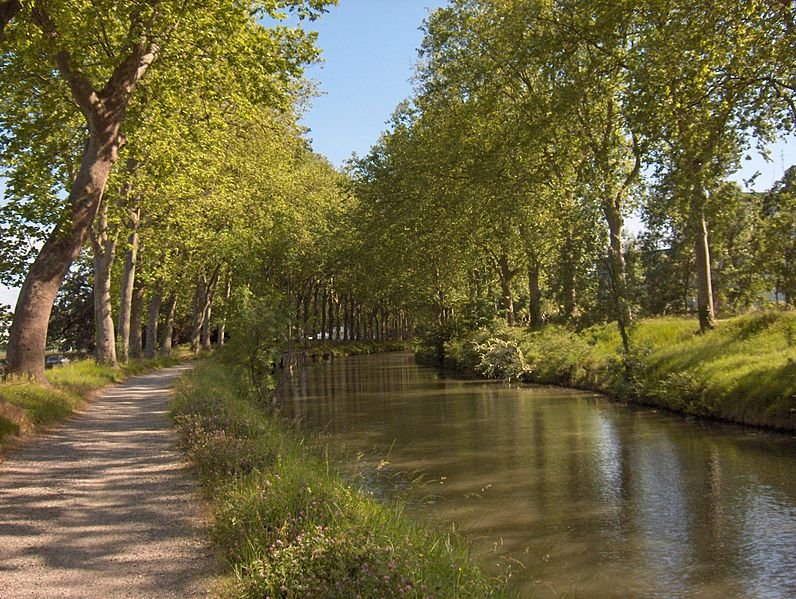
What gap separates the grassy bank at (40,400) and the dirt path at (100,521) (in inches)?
18.5

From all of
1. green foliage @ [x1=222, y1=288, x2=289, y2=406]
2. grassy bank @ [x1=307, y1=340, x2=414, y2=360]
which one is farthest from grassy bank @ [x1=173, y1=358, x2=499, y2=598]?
grassy bank @ [x1=307, y1=340, x2=414, y2=360]

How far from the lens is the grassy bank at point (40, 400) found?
42.4ft

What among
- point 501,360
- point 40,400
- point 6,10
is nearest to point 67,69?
point 6,10

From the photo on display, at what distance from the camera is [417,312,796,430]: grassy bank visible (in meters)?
17.2

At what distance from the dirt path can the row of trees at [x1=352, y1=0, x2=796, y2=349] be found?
44.7ft

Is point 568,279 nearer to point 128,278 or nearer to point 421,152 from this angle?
point 421,152

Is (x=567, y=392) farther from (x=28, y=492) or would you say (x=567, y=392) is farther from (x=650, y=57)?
(x=28, y=492)

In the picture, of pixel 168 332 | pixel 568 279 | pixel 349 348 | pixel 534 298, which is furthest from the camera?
pixel 349 348

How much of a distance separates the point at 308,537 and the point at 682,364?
1839 cm

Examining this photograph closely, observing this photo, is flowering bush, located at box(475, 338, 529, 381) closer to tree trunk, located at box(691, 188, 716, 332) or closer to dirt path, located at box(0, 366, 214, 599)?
tree trunk, located at box(691, 188, 716, 332)

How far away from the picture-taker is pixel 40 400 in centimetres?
1536

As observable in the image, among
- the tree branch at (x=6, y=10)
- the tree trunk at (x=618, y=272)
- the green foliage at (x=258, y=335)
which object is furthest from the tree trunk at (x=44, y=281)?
the tree trunk at (x=618, y=272)

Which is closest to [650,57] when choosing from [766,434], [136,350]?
[766,434]

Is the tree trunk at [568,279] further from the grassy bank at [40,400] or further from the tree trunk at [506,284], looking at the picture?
the grassy bank at [40,400]
